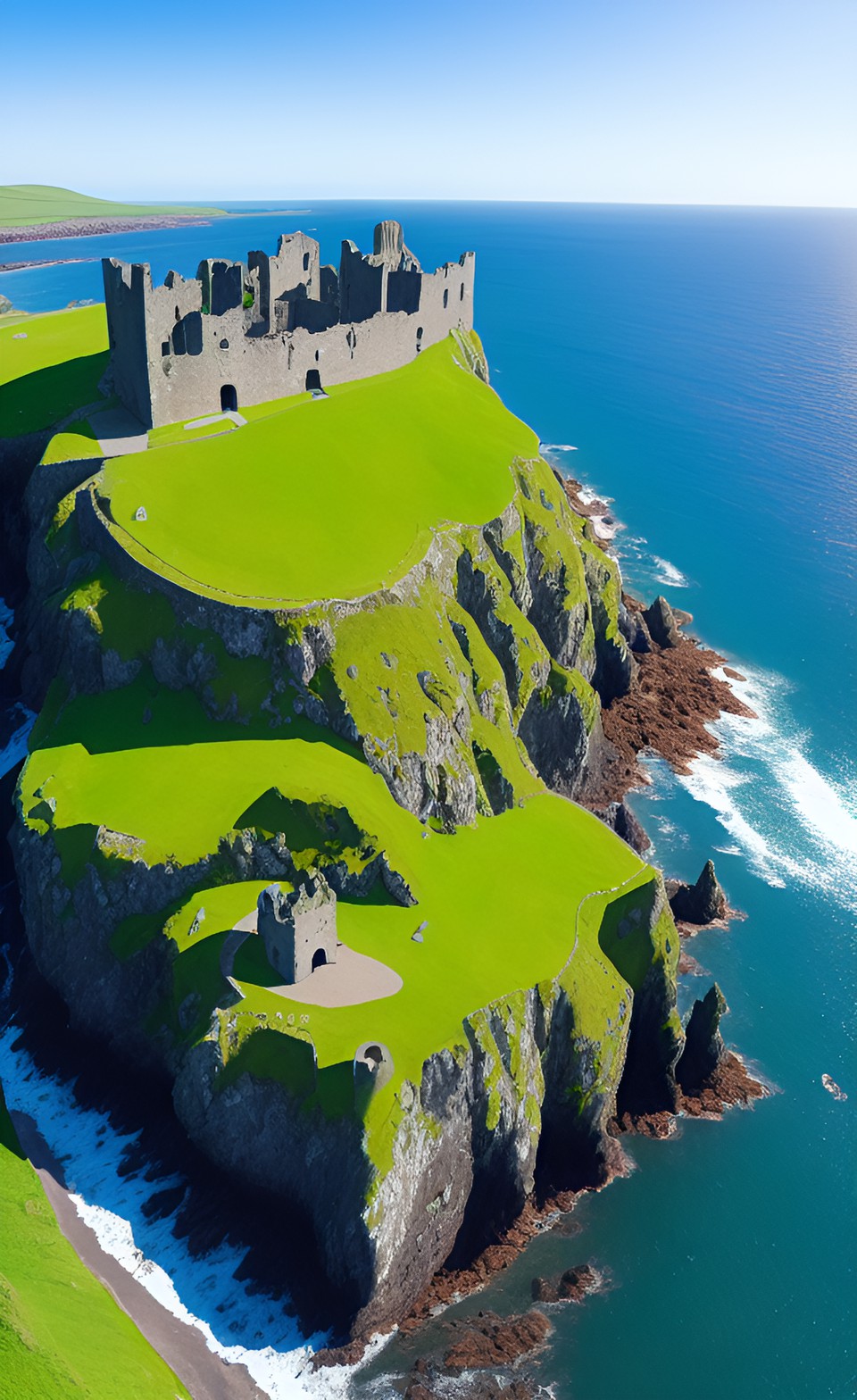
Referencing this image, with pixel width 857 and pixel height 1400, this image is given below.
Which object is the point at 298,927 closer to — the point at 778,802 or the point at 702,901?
the point at 702,901

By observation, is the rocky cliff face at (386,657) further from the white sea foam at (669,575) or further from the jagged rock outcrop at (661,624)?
the white sea foam at (669,575)

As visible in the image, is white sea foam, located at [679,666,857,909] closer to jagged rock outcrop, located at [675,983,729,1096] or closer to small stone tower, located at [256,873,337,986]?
jagged rock outcrop, located at [675,983,729,1096]

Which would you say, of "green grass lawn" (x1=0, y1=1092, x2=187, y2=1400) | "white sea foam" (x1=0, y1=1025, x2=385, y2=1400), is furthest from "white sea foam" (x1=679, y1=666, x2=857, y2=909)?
"green grass lawn" (x1=0, y1=1092, x2=187, y2=1400)

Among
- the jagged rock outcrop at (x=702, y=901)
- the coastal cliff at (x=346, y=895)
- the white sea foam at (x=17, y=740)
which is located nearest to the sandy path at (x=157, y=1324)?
the coastal cliff at (x=346, y=895)

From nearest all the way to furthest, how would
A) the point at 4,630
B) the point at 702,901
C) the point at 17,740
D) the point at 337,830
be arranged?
1. the point at 337,830
2. the point at 702,901
3. the point at 17,740
4. the point at 4,630

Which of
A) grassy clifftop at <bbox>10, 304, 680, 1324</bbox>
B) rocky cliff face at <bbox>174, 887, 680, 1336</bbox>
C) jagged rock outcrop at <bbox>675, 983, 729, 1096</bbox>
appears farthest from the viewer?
jagged rock outcrop at <bbox>675, 983, 729, 1096</bbox>

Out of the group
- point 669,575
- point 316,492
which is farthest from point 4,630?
point 669,575

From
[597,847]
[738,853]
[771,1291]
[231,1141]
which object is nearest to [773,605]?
[738,853]
